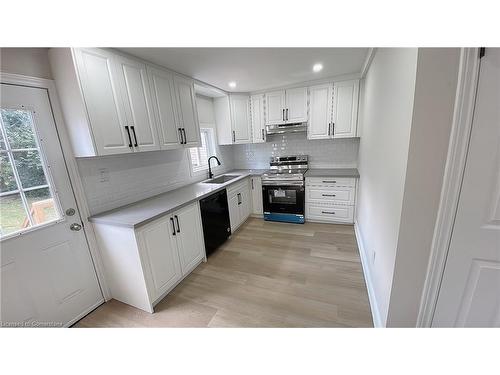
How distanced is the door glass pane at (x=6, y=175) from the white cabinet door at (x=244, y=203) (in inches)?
99.8

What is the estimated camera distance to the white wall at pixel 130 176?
6.12 feet

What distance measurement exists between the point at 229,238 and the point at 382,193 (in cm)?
220

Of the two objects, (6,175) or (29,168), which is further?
(29,168)

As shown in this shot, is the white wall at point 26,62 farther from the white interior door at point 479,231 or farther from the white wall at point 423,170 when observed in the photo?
the white interior door at point 479,231

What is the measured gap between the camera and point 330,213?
3363 mm

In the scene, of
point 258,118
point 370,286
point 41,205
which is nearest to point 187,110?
point 258,118

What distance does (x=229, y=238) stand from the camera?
312 centimetres

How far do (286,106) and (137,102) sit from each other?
2.40m

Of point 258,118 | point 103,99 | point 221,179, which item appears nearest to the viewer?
point 103,99

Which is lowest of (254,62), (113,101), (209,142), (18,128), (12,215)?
(12,215)

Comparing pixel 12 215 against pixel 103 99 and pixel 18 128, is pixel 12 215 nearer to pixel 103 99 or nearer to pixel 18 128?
pixel 18 128

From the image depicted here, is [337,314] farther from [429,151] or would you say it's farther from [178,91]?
[178,91]

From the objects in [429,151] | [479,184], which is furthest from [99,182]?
[479,184]

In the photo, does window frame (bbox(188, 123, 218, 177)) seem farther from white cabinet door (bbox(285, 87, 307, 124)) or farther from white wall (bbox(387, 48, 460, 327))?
white wall (bbox(387, 48, 460, 327))
